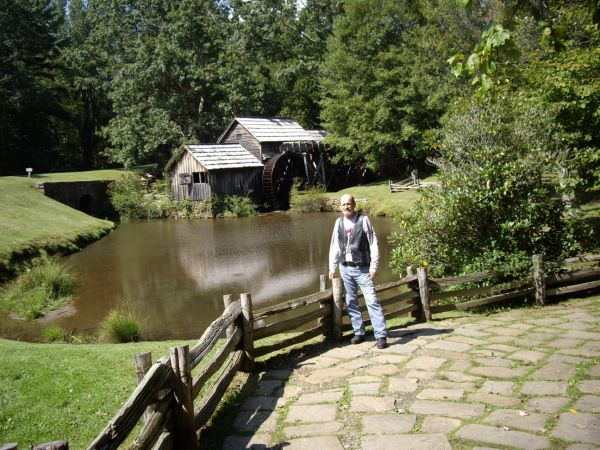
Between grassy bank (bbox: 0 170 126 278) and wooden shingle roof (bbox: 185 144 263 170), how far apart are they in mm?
7458

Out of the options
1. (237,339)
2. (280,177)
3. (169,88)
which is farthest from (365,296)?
(169,88)

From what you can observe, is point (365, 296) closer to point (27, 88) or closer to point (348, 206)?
point (348, 206)

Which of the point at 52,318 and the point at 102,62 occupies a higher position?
the point at 102,62

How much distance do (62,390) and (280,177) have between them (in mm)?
30397

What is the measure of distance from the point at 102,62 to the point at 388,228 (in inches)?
1379

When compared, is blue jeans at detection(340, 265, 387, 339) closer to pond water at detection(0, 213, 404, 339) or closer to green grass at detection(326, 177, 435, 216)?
pond water at detection(0, 213, 404, 339)

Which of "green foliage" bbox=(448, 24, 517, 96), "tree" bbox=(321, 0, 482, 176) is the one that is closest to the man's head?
"green foliage" bbox=(448, 24, 517, 96)

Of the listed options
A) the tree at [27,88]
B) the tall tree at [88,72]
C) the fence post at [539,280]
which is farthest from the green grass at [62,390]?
the tall tree at [88,72]

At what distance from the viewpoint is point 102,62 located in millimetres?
46969

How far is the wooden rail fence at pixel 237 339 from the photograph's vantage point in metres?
4.21

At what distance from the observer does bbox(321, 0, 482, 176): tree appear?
111ft

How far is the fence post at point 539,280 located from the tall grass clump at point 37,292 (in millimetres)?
11061

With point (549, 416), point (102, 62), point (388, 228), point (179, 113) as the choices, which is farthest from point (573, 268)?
point (102, 62)

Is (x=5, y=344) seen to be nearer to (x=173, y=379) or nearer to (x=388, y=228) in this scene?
(x=173, y=379)
